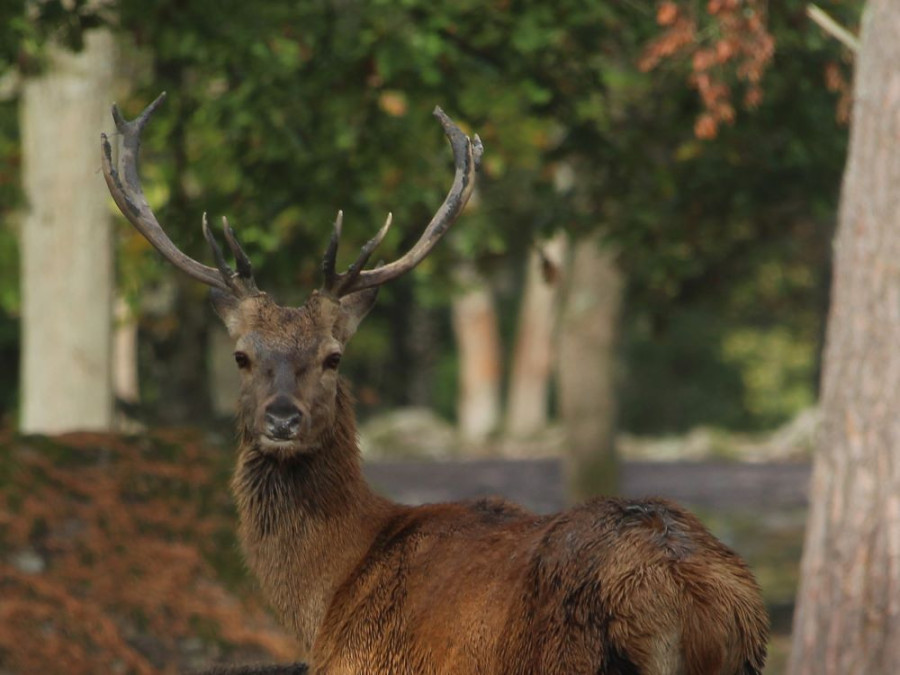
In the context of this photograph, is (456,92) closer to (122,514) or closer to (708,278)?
(122,514)

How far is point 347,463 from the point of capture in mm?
7340

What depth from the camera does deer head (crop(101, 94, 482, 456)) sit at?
706 centimetres

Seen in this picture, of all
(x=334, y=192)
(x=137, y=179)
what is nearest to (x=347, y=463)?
(x=137, y=179)

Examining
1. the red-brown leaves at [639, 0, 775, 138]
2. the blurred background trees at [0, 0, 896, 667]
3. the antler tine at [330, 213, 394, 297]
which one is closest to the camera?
the antler tine at [330, 213, 394, 297]

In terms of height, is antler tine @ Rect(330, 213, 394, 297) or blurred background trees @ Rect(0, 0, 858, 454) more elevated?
blurred background trees @ Rect(0, 0, 858, 454)

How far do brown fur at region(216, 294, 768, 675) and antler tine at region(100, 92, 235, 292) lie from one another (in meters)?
0.23

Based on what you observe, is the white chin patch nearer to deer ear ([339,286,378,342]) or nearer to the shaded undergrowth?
deer ear ([339,286,378,342])

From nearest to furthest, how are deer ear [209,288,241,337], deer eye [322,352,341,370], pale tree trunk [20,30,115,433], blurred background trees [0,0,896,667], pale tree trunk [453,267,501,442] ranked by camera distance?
1. deer eye [322,352,341,370]
2. deer ear [209,288,241,337]
3. blurred background trees [0,0,896,667]
4. pale tree trunk [20,30,115,433]
5. pale tree trunk [453,267,501,442]

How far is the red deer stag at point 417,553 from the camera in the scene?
548cm

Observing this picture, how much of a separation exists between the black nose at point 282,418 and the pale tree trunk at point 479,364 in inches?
1036

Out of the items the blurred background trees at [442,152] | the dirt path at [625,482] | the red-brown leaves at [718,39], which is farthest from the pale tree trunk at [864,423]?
the dirt path at [625,482]

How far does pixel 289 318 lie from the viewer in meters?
7.30

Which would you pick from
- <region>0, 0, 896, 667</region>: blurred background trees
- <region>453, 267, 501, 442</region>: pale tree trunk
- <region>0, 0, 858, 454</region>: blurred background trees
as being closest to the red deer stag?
<region>0, 0, 896, 667</region>: blurred background trees

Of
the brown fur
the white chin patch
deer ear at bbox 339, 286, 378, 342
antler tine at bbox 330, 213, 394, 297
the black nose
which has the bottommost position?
the brown fur
